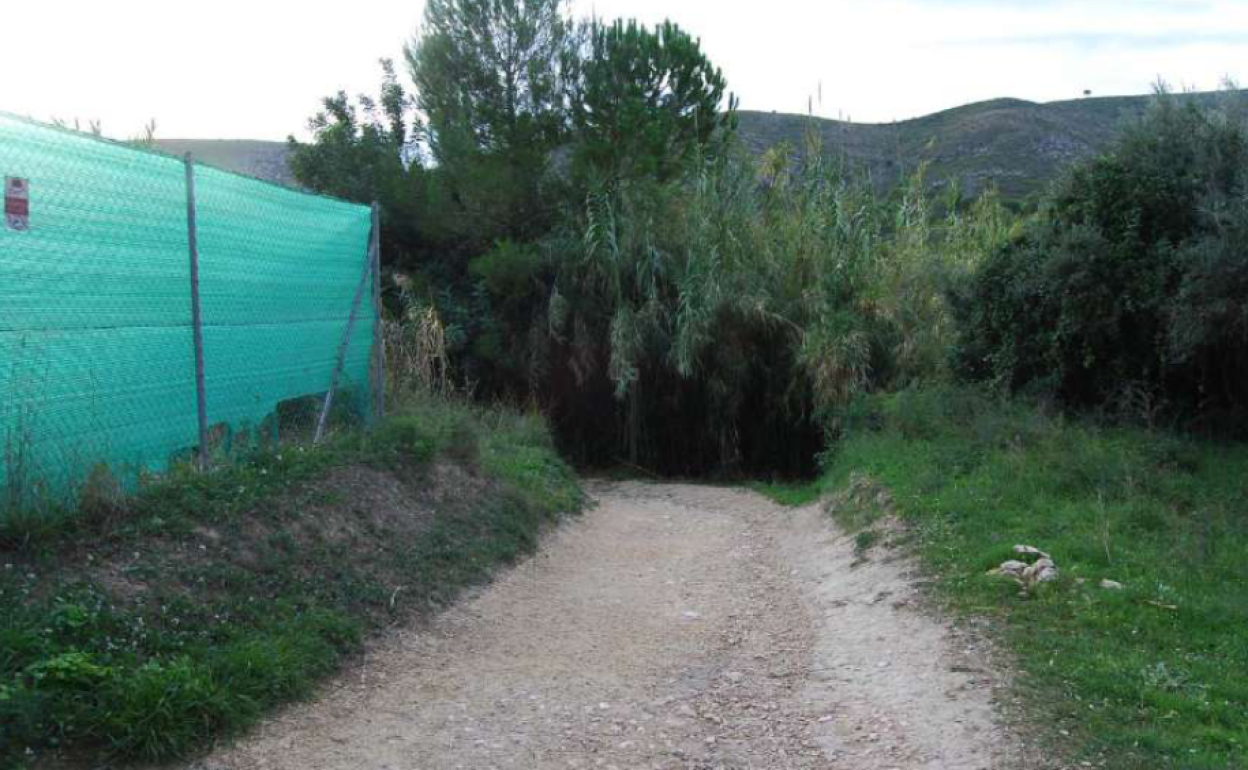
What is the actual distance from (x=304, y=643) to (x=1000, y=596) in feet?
14.9

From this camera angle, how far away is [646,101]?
21922 mm

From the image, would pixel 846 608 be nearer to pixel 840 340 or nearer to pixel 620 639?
pixel 620 639

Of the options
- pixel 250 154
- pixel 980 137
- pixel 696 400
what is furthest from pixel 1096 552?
pixel 980 137

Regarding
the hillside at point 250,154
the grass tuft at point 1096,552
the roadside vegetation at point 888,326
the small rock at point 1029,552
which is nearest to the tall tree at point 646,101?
the roadside vegetation at point 888,326

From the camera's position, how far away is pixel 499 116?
2212 centimetres

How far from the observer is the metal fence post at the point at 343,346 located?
1012 centimetres

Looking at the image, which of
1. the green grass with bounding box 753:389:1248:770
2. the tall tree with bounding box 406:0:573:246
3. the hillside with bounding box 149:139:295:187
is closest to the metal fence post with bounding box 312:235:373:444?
the green grass with bounding box 753:389:1248:770

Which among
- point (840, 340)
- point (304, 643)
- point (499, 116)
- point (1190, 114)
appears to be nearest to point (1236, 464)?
point (1190, 114)

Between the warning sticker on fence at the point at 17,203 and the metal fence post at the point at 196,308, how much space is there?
158cm

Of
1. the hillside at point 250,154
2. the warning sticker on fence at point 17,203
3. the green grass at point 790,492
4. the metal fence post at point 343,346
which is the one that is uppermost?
the hillside at point 250,154

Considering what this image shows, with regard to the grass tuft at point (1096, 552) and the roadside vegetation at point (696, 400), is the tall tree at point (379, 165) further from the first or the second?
the grass tuft at point (1096, 552)

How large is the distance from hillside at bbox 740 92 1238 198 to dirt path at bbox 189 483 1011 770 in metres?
26.9

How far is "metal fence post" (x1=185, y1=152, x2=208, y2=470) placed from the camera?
7.80 metres

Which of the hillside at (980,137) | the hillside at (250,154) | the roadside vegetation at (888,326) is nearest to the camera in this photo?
the roadside vegetation at (888,326)
